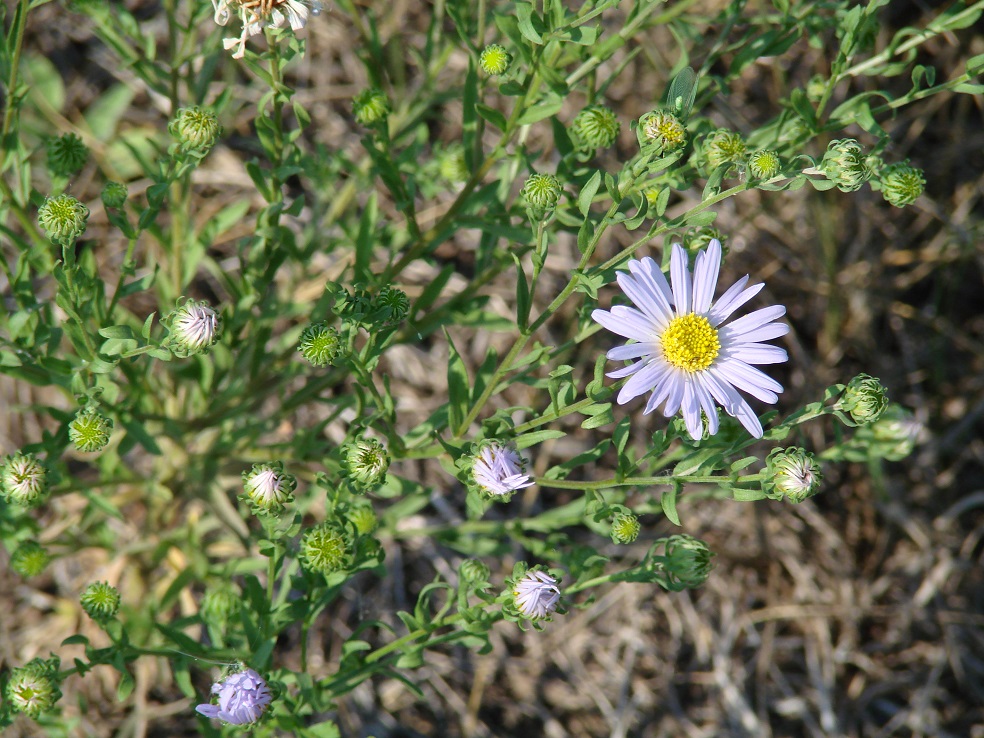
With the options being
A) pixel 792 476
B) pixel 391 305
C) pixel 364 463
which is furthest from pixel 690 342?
pixel 364 463

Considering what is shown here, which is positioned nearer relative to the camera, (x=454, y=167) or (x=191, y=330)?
(x=191, y=330)

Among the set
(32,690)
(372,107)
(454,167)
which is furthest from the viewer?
(454,167)

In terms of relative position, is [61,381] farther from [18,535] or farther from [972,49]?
[972,49]

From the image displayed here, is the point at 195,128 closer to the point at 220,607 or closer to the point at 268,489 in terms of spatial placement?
the point at 268,489

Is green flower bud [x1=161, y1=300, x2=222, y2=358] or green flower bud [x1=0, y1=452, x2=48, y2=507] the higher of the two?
green flower bud [x1=161, y1=300, x2=222, y2=358]

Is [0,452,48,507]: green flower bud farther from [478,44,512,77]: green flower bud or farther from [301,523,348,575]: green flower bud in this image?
[478,44,512,77]: green flower bud

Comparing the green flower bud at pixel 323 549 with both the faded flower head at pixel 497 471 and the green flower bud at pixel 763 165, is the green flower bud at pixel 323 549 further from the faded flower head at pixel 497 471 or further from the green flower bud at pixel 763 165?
the green flower bud at pixel 763 165

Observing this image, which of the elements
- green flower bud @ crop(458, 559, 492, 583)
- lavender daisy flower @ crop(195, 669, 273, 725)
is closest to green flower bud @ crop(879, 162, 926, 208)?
green flower bud @ crop(458, 559, 492, 583)

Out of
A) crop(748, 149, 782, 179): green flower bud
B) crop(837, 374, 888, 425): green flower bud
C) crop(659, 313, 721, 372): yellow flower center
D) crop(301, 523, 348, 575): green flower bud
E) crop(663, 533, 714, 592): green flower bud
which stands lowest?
crop(663, 533, 714, 592): green flower bud
